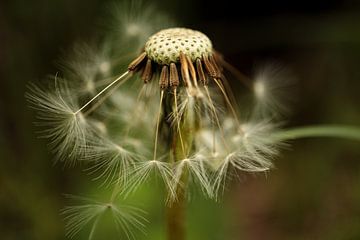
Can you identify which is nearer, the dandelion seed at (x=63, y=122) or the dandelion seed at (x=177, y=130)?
the dandelion seed at (x=177, y=130)

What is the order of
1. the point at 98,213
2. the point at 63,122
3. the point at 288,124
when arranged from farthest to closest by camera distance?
the point at 288,124 < the point at 98,213 < the point at 63,122

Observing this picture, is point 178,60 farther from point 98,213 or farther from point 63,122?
point 98,213

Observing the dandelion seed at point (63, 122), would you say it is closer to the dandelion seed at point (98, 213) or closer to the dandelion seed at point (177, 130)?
the dandelion seed at point (177, 130)

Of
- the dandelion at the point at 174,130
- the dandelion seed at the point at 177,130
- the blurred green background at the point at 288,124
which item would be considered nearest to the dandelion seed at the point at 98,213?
the dandelion at the point at 174,130

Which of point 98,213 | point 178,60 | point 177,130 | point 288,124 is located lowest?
point 98,213

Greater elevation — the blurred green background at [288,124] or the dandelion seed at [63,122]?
the blurred green background at [288,124]

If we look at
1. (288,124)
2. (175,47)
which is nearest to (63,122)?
(175,47)

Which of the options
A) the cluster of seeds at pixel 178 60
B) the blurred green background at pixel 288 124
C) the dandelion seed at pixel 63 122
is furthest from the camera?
the blurred green background at pixel 288 124

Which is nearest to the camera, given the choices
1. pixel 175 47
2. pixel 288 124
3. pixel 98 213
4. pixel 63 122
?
pixel 175 47
